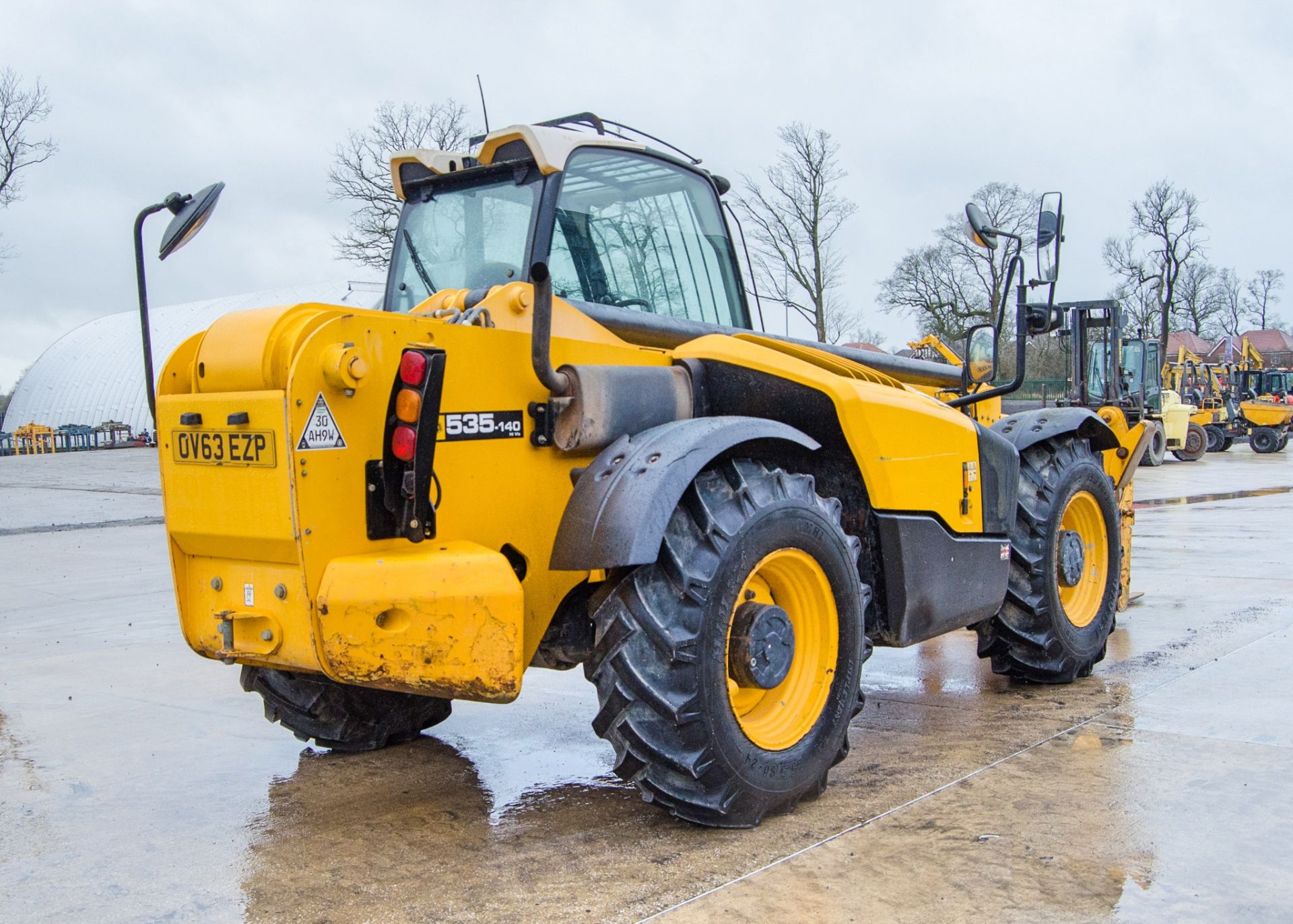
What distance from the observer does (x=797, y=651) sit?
4223 millimetres

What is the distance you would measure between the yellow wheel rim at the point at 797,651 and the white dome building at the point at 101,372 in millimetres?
43274

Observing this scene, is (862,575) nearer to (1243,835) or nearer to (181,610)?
(1243,835)

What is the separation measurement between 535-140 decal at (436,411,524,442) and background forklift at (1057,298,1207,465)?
15.3 metres

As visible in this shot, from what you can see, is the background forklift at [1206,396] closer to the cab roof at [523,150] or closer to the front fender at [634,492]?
the cab roof at [523,150]

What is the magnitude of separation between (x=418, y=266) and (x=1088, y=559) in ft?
12.2

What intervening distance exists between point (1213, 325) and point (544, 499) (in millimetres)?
69341

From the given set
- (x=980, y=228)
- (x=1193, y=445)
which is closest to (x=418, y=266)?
(x=980, y=228)

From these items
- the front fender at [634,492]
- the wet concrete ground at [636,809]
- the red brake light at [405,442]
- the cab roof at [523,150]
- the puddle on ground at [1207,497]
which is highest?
the cab roof at [523,150]

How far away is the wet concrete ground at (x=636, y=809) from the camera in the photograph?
3.33 m

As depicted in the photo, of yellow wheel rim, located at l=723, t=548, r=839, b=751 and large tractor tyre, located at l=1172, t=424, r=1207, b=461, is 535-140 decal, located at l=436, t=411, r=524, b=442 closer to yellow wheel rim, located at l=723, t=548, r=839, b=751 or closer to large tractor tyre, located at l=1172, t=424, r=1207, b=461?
yellow wheel rim, located at l=723, t=548, r=839, b=751

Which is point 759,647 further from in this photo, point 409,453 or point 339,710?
point 339,710

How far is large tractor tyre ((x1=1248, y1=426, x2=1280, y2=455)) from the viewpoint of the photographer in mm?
33219

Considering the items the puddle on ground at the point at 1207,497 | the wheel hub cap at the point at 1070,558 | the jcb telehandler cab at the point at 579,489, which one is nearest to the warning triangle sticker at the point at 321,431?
the jcb telehandler cab at the point at 579,489

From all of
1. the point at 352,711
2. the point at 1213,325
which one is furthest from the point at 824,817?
the point at 1213,325
